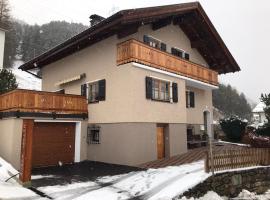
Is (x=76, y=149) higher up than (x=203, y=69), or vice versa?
(x=203, y=69)

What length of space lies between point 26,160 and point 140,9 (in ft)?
30.1

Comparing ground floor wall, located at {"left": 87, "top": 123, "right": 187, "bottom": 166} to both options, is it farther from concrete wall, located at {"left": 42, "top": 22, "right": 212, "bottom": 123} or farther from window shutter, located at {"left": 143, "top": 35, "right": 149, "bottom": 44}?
window shutter, located at {"left": 143, "top": 35, "right": 149, "bottom": 44}

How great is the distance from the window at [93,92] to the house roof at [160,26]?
2662 mm

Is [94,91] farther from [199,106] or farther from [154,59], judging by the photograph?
[199,106]

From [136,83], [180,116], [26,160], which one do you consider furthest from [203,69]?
[26,160]

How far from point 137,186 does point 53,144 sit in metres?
7.47

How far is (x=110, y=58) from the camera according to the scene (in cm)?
1677

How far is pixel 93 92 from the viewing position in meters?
18.3

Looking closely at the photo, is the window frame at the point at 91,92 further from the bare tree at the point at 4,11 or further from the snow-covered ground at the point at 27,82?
the bare tree at the point at 4,11

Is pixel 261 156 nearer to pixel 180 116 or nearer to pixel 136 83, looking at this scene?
pixel 180 116

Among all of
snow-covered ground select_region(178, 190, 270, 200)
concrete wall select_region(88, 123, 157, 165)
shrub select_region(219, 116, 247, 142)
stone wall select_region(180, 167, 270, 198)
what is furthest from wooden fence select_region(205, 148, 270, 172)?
shrub select_region(219, 116, 247, 142)

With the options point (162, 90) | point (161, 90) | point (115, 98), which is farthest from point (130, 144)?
point (162, 90)

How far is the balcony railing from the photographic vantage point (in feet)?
48.1

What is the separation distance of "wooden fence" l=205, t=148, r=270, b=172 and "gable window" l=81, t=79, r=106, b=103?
7588 mm
